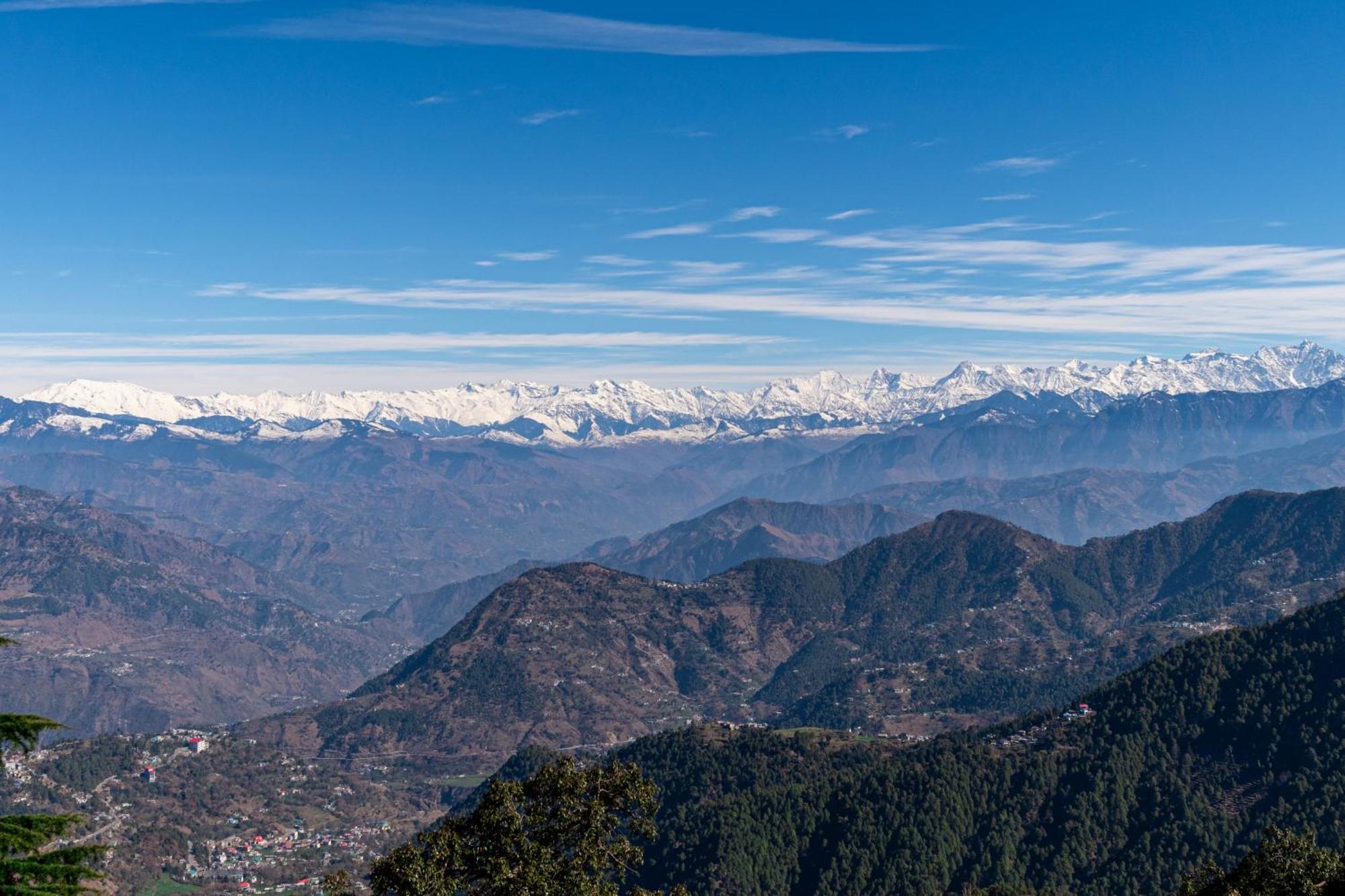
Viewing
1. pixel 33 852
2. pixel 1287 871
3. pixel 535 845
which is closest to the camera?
pixel 33 852

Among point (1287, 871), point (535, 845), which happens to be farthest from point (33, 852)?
point (1287, 871)

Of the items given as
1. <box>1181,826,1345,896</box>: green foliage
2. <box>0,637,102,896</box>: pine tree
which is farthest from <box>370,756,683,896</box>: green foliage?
<box>1181,826,1345,896</box>: green foliage

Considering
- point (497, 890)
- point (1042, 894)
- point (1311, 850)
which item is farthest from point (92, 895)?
point (1042, 894)

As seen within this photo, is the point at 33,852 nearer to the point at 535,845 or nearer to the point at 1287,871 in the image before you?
the point at 535,845

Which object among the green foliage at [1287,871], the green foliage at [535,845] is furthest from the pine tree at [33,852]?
the green foliage at [1287,871]

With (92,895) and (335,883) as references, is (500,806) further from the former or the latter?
(92,895)

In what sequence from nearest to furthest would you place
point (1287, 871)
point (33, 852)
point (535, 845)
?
point (33, 852)
point (535, 845)
point (1287, 871)

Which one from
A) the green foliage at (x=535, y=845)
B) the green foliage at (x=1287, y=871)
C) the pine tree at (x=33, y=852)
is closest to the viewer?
the pine tree at (x=33, y=852)

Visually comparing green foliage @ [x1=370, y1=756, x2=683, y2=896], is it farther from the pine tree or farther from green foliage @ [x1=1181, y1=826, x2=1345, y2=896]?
green foliage @ [x1=1181, y1=826, x2=1345, y2=896]

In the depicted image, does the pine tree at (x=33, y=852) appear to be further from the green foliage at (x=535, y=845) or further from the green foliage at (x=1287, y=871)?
the green foliage at (x=1287, y=871)
